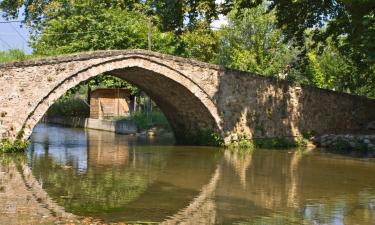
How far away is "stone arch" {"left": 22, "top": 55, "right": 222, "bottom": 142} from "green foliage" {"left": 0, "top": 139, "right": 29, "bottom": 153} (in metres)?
0.29

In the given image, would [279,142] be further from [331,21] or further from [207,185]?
[207,185]

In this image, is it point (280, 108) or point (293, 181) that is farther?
point (280, 108)

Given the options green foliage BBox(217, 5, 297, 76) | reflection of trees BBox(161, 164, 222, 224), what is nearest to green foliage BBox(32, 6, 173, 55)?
green foliage BBox(217, 5, 297, 76)

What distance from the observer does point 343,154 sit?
21.5 metres

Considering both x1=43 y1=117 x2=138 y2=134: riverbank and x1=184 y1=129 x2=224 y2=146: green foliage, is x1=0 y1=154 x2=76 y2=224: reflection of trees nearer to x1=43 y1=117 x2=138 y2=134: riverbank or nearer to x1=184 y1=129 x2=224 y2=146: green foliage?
x1=184 y1=129 x2=224 y2=146: green foliage

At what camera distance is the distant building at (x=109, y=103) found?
37.5m

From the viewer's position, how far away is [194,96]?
72.4ft

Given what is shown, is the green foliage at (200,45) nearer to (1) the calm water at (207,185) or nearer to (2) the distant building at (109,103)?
(2) the distant building at (109,103)

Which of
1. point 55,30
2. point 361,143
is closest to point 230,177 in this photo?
point 361,143

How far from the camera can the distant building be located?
37469 mm

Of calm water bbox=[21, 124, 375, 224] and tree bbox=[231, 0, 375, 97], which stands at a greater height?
tree bbox=[231, 0, 375, 97]

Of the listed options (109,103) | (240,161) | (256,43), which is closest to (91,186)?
(240,161)

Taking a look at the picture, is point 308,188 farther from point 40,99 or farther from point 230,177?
point 40,99

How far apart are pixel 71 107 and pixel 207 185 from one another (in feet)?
99.9
